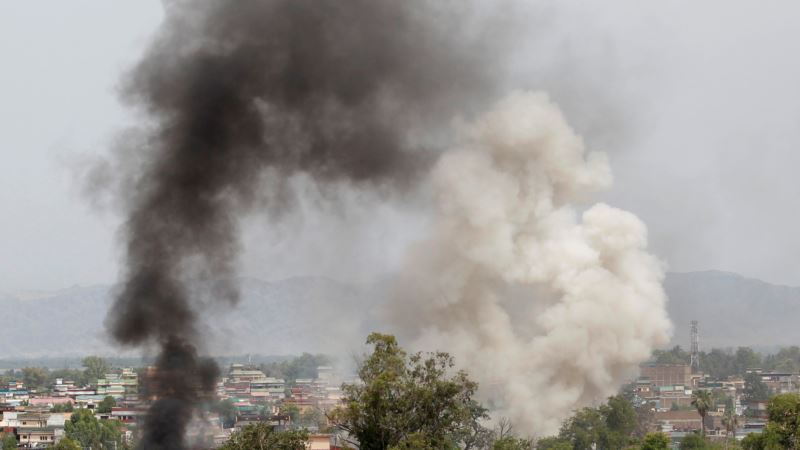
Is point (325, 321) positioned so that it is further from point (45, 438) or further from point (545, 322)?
point (545, 322)

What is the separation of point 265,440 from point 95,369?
143 metres

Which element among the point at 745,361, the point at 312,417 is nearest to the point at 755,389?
the point at 745,361

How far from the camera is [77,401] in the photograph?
391 ft

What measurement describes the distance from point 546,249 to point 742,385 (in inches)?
3738

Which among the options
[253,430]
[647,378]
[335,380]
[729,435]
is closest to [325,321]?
[335,380]

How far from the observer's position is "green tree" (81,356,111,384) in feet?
568

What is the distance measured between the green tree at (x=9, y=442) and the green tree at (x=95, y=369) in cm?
8115

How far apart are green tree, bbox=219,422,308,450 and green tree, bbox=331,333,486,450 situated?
72.2 inches

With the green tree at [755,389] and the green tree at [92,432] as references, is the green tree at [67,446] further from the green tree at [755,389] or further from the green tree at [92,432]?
the green tree at [755,389]

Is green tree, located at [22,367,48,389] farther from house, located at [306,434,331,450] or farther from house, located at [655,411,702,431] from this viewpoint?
house, located at [306,434,331,450]

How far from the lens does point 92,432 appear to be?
81688 mm

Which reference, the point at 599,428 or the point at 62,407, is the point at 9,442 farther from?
the point at 599,428

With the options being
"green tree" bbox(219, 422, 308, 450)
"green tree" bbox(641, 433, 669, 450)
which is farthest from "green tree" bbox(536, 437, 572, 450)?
"green tree" bbox(219, 422, 308, 450)

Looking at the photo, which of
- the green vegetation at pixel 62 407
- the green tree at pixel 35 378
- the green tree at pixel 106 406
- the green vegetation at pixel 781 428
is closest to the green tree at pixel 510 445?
the green vegetation at pixel 781 428
